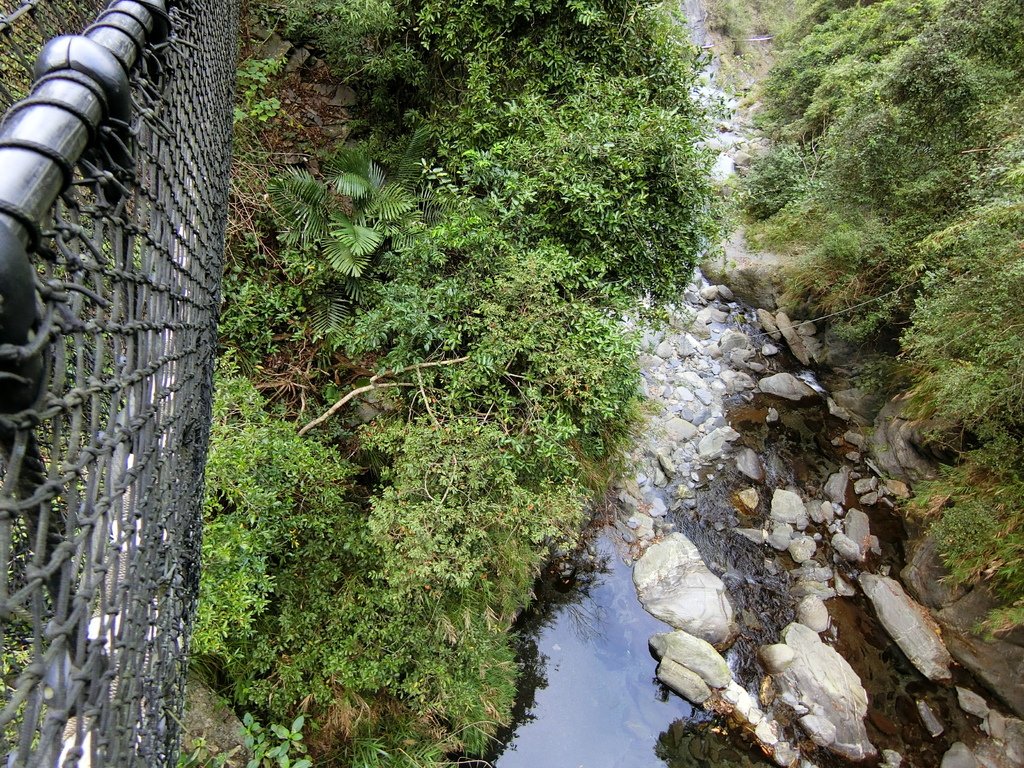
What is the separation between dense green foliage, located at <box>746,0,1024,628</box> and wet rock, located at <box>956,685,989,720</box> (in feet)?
2.88

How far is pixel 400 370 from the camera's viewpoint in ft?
14.2

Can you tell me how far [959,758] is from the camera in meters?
5.24

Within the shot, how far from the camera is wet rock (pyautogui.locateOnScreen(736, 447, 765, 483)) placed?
26.2ft

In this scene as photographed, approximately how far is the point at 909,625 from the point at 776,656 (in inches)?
73.2

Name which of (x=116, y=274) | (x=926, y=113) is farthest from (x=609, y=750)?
(x=926, y=113)

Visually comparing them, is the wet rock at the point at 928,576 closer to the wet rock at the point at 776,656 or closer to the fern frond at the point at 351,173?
the wet rock at the point at 776,656

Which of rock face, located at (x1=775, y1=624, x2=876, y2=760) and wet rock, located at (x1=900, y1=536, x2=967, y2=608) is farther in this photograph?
wet rock, located at (x1=900, y1=536, x2=967, y2=608)

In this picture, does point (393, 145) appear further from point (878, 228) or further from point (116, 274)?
point (878, 228)

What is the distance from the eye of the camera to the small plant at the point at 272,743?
3.15 meters

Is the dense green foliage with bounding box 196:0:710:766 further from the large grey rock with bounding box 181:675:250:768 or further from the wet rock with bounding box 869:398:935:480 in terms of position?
the wet rock with bounding box 869:398:935:480

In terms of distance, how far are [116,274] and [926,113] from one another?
10.1m

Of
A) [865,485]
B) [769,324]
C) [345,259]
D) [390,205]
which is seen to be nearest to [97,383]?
[345,259]

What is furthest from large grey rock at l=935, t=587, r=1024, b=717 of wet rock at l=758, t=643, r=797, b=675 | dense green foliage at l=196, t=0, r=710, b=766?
dense green foliage at l=196, t=0, r=710, b=766

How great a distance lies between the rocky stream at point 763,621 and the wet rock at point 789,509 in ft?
0.09
